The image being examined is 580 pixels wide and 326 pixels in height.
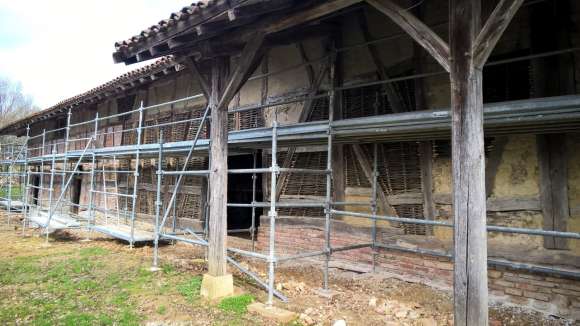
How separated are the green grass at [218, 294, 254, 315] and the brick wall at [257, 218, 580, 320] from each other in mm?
2070

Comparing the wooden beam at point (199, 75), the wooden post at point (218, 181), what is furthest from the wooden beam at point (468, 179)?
the wooden beam at point (199, 75)

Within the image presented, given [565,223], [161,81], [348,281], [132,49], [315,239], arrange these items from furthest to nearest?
[161,81] < [315,239] < [348,281] < [132,49] < [565,223]

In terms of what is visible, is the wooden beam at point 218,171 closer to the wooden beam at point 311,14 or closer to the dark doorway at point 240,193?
the wooden beam at point 311,14

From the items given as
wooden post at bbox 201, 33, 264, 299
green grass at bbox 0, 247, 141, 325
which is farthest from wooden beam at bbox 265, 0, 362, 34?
green grass at bbox 0, 247, 141, 325

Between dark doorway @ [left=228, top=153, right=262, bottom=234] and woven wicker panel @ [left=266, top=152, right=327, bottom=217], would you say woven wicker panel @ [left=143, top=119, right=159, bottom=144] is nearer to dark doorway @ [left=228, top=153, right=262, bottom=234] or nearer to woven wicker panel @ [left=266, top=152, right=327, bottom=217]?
dark doorway @ [left=228, top=153, right=262, bottom=234]

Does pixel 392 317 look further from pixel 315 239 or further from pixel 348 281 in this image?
pixel 315 239

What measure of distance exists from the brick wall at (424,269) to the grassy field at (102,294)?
6.35 feet

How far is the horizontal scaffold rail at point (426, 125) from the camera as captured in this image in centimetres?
345

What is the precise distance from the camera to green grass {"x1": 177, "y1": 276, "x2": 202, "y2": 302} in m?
5.14

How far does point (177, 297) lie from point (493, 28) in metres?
4.88

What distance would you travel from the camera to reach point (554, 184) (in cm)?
441

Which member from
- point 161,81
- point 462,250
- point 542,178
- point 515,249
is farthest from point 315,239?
point 161,81

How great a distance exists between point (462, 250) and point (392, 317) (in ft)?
6.58

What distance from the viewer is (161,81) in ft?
35.2
